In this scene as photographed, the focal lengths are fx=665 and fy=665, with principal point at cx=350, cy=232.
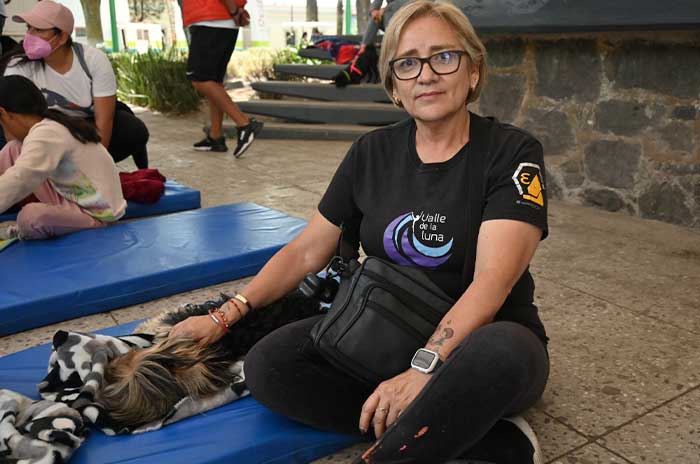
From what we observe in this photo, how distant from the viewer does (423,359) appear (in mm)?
1504

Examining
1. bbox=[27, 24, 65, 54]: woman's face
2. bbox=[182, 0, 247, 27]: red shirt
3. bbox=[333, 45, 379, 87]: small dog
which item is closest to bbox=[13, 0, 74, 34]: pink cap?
bbox=[27, 24, 65, 54]: woman's face

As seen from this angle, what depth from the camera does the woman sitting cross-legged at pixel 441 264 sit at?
1.43 m

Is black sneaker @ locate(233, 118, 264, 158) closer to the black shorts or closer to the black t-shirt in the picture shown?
the black shorts

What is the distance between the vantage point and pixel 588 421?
1948 millimetres

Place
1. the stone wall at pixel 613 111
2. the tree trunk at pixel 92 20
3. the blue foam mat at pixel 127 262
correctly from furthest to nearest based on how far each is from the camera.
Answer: the tree trunk at pixel 92 20
the stone wall at pixel 613 111
the blue foam mat at pixel 127 262

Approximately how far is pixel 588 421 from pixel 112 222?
266 cm

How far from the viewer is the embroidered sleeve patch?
1631 mm

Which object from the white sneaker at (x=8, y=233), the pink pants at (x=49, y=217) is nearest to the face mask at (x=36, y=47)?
the pink pants at (x=49, y=217)

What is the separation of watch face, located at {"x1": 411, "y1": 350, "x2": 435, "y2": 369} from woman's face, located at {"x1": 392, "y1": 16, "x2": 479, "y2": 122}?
0.60 meters

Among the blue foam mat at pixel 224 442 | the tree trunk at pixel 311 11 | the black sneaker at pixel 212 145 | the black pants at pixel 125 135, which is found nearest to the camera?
the blue foam mat at pixel 224 442

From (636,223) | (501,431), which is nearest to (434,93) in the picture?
(501,431)

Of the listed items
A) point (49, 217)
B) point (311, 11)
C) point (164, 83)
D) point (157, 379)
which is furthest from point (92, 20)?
point (157, 379)

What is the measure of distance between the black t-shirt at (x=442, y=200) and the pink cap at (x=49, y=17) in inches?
111

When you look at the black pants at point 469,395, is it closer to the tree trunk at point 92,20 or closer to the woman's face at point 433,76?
the woman's face at point 433,76
